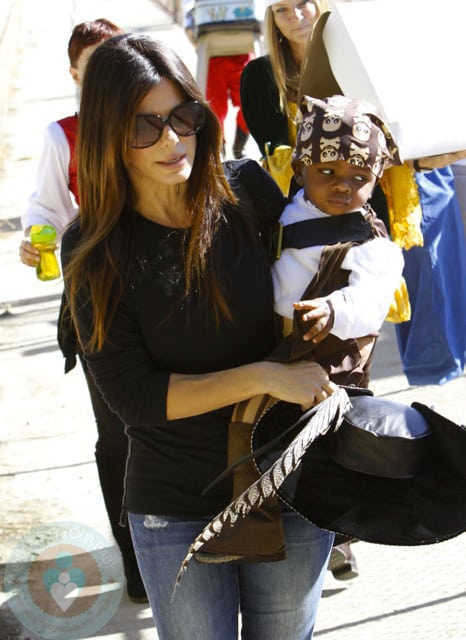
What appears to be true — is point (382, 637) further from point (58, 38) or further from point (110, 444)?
point (58, 38)

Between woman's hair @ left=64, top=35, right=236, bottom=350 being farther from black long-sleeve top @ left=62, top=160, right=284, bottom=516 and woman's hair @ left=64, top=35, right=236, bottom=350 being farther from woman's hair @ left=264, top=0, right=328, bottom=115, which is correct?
woman's hair @ left=264, top=0, right=328, bottom=115

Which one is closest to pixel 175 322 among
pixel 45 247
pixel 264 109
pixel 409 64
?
pixel 409 64

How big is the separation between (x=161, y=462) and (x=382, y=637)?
161 centimetres

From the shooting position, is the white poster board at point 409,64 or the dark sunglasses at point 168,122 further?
the white poster board at point 409,64

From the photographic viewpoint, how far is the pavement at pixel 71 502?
3561 millimetres

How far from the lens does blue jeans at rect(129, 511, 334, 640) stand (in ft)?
7.17

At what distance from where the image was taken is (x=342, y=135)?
2.27 meters

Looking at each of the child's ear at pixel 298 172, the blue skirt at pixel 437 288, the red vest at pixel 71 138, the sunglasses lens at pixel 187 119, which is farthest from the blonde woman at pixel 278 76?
the sunglasses lens at pixel 187 119

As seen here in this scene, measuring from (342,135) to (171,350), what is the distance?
0.64 metres

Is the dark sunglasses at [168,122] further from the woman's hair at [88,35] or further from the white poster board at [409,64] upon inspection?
the woman's hair at [88,35]

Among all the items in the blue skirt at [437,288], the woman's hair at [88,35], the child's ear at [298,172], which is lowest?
the blue skirt at [437,288]

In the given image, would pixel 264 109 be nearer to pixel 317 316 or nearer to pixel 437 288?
pixel 437 288

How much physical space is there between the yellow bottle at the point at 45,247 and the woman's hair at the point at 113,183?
1132 millimetres
